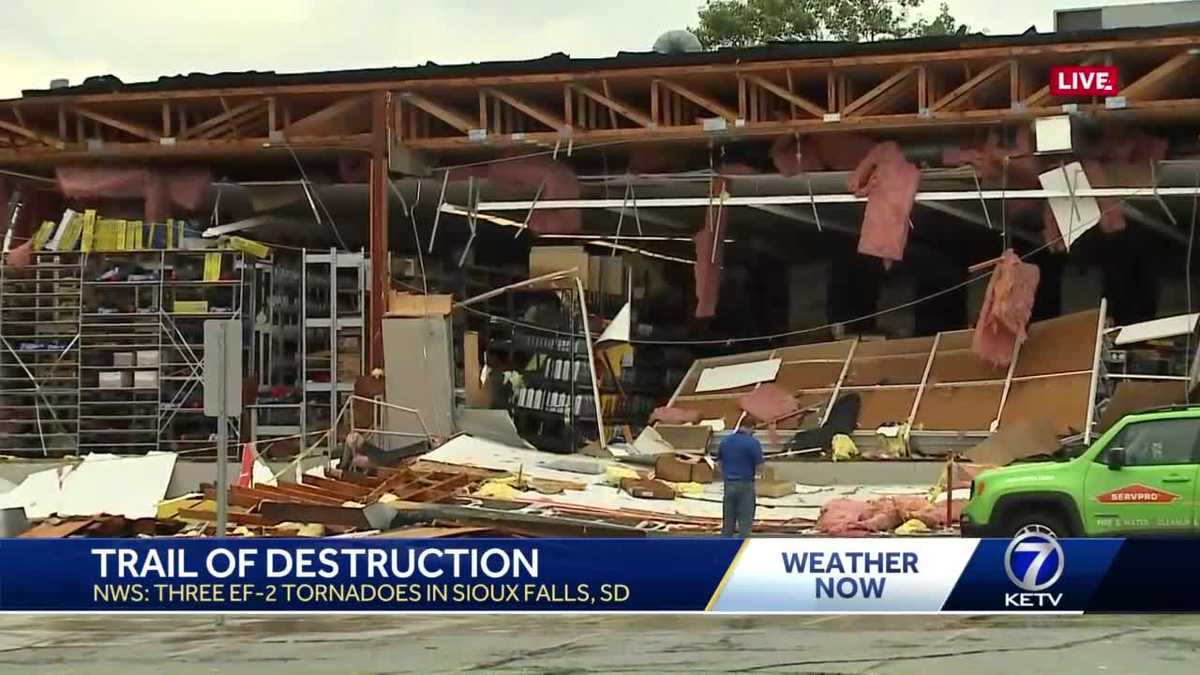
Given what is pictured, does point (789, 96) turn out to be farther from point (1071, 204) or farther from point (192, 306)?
point (192, 306)

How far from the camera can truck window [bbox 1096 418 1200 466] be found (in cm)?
1561

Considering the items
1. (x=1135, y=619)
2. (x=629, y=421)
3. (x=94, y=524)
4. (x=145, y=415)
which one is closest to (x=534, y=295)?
(x=629, y=421)

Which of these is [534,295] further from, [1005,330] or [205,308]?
[1005,330]

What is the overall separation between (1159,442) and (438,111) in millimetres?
14162

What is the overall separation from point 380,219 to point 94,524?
8111 millimetres

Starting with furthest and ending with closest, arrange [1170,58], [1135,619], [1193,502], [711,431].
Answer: [711,431] → [1170,58] → [1193,502] → [1135,619]

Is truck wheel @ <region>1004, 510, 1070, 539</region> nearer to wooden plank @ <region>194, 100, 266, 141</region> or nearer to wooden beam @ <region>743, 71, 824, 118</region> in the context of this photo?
wooden beam @ <region>743, 71, 824, 118</region>

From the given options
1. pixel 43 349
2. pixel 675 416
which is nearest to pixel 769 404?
pixel 675 416

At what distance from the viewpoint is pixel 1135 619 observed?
13227mm

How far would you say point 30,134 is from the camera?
90.8ft

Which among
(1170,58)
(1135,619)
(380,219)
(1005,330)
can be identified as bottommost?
(1135,619)

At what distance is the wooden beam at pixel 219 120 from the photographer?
87.9 ft

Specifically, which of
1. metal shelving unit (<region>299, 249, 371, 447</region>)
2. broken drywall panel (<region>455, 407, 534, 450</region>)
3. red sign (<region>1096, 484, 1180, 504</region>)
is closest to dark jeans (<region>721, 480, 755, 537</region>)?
red sign (<region>1096, 484, 1180, 504</region>)

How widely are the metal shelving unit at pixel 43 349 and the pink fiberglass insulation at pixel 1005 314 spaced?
15.4 metres
